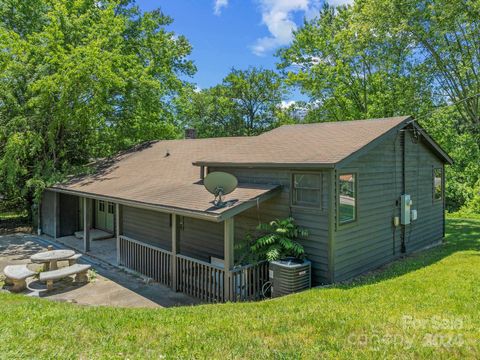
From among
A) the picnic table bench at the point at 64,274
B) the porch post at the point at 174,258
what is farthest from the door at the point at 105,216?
the porch post at the point at 174,258

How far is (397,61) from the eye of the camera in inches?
761

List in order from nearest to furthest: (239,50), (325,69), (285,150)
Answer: (285,150) < (325,69) < (239,50)

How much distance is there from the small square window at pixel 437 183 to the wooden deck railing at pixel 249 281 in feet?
25.0

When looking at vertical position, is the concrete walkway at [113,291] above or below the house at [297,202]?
below

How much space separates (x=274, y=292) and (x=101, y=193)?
663cm

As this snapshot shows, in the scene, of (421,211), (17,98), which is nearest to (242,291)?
(421,211)

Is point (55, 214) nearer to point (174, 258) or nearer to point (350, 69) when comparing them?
point (174, 258)

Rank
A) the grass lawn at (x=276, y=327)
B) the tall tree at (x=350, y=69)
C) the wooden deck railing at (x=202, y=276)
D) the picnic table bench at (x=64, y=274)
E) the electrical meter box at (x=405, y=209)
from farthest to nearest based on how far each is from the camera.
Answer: the tall tree at (x=350, y=69)
the electrical meter box at (x=405, y=209)
the picnic table bench at (x=64, y=274)
the wooden deck railing at (x=202, y=276)
the grass lawn at (x=276, y=327)

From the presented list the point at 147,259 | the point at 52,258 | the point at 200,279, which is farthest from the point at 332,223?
the point at 52,258

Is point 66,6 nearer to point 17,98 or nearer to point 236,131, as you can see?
point 17,98

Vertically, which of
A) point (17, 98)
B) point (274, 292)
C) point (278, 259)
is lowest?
point (274, 292)

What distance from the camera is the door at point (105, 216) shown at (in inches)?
613

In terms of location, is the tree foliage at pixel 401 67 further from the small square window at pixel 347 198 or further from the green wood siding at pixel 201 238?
the green wood siding at pixel 201 238

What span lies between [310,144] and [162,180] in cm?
509
